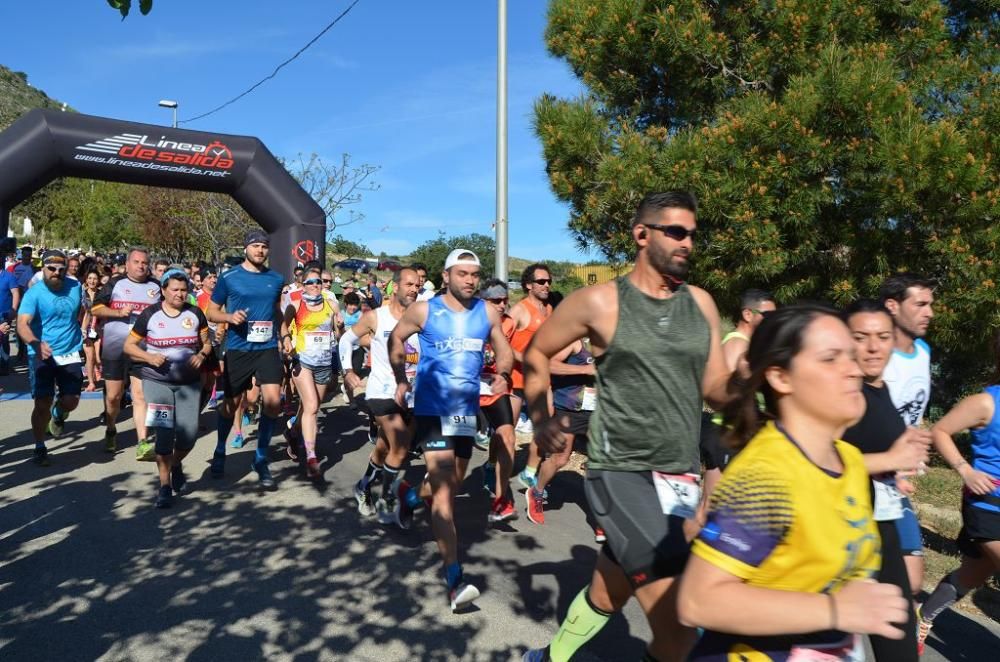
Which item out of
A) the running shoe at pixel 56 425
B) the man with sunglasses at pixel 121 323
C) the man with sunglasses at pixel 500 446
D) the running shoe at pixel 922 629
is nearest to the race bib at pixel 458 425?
the man with sunglasses at pixel 500 446

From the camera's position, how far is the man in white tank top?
18.9 feet

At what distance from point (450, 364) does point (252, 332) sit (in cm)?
292

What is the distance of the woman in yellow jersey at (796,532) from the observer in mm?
1577

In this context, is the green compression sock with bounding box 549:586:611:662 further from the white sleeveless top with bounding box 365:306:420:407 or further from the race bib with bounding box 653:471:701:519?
the white sleeveless top with bounding box 365:306:420:407

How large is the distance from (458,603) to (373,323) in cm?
290

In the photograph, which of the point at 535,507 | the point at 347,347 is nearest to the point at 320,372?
the point at 347,347

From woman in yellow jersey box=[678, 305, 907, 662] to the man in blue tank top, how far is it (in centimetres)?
290

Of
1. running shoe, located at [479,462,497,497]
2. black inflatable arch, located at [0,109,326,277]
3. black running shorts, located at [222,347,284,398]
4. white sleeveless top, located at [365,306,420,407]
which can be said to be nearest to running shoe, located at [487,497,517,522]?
running shoe, located at [479,462,497,497]

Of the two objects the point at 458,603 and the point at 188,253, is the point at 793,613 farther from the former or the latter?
the point at 188,253

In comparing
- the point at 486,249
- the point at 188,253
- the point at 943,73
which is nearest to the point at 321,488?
the point at 943,73

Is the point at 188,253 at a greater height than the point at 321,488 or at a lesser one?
greater

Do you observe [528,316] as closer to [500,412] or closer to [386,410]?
[500,412]

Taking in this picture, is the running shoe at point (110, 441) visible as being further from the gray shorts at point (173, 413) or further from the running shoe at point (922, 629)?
the running shoe at point (922, 629)

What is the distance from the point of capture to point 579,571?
488cm
